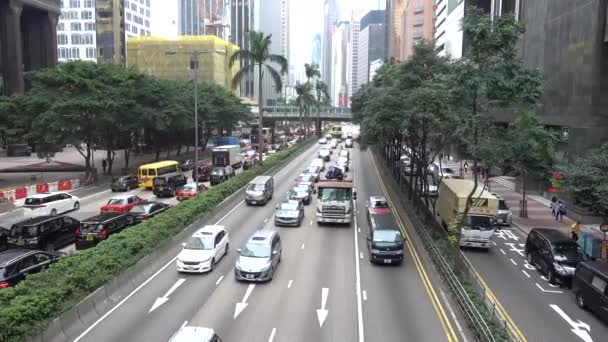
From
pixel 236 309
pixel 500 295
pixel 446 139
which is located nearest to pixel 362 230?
pixel 446 139

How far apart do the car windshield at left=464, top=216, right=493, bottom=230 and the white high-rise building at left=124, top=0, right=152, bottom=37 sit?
14256 centimetres

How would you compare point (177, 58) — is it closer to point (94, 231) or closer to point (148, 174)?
point (148, 174)

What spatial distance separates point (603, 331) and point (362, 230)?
16.2 metres

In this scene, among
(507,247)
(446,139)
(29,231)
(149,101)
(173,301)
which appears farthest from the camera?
(149,101)

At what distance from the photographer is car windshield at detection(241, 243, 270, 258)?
72.4 ft

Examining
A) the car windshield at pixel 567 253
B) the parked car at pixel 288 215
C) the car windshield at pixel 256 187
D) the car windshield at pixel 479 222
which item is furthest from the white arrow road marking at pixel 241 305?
the car windshield at pixel 256 187

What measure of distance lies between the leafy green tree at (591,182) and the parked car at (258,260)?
45.8ft

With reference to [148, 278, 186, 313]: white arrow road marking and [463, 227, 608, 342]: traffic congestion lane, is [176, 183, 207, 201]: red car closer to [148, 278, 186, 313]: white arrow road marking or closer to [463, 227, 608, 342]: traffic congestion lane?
[148, 278, 186, 313]: white arrow road marking

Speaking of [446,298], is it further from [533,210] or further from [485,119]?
[533,210]

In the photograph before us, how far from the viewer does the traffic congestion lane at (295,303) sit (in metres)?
16.8

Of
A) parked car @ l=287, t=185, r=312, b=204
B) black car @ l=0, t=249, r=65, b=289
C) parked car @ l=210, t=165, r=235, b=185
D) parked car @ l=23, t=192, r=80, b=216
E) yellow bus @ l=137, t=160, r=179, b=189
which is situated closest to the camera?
black car @ l=0, t=249, r=65, b=289

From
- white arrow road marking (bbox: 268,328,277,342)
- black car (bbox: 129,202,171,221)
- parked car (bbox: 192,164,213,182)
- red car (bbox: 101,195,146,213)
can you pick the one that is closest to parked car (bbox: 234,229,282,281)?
white arrow road marking (bbox: 268,328,277,342)

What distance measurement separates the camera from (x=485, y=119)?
21.5 m

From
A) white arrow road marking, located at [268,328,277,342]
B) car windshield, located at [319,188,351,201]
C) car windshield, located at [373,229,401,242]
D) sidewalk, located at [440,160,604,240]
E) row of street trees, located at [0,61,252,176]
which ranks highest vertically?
row of street trees, located at [0,61,252,176]
